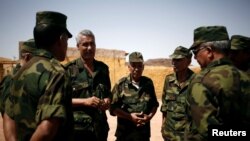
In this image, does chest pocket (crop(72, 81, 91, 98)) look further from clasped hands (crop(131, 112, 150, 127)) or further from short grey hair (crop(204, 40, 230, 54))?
short grey hair (crop(204, 40, 230, 54))

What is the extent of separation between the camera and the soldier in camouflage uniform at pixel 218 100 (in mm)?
2529

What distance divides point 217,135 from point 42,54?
1.88m

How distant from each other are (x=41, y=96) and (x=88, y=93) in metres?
1.97

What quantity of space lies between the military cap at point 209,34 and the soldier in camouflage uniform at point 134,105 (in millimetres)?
2172

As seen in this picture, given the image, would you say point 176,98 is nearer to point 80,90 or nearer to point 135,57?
point 135,57

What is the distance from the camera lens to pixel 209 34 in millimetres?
2949

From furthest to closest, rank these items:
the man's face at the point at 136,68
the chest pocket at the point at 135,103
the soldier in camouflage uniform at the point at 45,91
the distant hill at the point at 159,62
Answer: the distant hill at the point at 159,62, the man's face at the point at 136,68, the chest pocket at the point at 135,103, the soldier in camouflage uniform at the point at 45,91

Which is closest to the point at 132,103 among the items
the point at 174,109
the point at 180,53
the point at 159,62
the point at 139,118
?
A: the point at 139,118

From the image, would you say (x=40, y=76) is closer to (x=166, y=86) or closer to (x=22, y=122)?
(x=22, y=122)

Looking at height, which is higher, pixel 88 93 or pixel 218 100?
pixel 218 100

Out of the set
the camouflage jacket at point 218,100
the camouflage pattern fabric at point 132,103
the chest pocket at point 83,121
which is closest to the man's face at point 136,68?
the camouflage pattern fabric at point 132,103

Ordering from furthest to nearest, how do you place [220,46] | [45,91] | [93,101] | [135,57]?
[135,57] < [93,101] < [220,46] < [45,91]

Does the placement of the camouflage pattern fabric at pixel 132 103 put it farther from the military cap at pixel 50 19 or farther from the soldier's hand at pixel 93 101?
the military cap at pixel 50 19

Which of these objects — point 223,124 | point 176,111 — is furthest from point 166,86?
point 223,124
